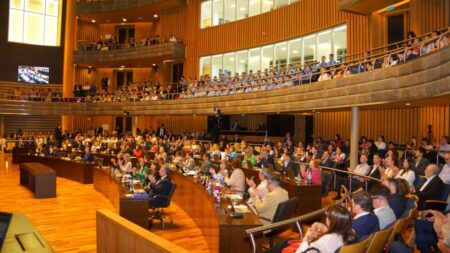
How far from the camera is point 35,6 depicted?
29.2 meters

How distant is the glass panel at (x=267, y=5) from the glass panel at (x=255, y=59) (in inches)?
79.5

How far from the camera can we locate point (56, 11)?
30.1m

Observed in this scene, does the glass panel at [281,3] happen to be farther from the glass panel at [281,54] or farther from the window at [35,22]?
the window at [35,22]

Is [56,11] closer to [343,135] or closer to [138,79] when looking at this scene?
[138,79]

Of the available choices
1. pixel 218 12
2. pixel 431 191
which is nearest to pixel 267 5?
pixel 218 12

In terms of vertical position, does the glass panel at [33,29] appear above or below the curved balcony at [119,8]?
below

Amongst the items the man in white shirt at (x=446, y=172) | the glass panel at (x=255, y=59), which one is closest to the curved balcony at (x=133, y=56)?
the glass panel at (x=255, y=59)

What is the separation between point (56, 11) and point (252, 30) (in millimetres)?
16145

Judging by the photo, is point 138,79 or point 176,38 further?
point 138,79

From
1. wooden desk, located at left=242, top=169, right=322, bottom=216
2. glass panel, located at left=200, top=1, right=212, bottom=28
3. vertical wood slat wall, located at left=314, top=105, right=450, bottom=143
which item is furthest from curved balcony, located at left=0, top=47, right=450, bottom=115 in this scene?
glass panel, located at left=200, top=1, right=212, bottom=28

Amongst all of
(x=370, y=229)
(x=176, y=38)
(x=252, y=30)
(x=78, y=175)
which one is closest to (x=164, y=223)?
(x=370, y=229)

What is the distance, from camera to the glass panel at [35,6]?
28.9 meters

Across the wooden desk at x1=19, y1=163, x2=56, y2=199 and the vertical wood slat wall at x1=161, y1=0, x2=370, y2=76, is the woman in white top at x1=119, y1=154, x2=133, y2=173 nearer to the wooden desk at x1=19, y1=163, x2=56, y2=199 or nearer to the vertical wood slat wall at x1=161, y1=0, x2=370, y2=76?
the wooden desk at x1=19, y1=163, x2=56, y2=199

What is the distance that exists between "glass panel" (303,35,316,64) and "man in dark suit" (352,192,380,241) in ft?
49.3
